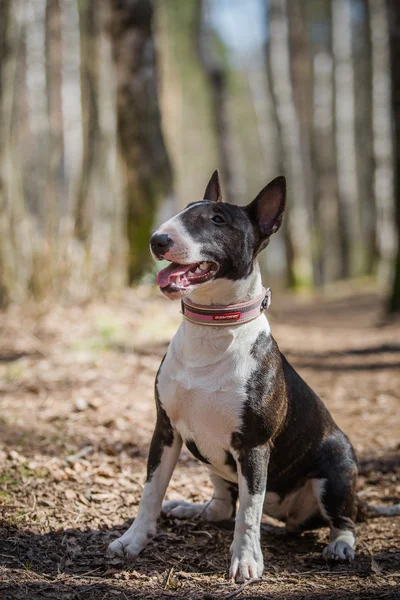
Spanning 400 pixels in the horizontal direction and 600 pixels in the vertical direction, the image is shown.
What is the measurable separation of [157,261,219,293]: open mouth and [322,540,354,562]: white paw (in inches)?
70.3

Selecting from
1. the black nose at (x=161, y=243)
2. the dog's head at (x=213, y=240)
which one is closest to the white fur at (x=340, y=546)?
the dog's head at (x=213, y=240)

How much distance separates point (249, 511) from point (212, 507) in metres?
0.88

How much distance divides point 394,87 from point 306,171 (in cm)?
1289

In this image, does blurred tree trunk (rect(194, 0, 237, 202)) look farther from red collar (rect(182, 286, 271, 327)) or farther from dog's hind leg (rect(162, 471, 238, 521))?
red collar (rect(182, 286, 271, 327))

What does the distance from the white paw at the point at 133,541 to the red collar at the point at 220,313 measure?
119cm

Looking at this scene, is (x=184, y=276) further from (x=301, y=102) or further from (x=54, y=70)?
(x=301, y=102)

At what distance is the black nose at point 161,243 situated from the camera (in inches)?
130

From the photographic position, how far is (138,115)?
1139cm

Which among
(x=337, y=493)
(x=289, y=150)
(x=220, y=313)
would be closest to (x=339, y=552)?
(x=337, y=493)

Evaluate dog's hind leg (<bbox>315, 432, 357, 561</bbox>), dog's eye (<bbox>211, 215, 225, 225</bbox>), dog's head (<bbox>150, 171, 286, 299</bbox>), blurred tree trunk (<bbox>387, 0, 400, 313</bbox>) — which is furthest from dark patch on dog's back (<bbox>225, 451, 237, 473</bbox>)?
blurred tree trunk (<bbox>387, 0, 400, 313</bbox>)

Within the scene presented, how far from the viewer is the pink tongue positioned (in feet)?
11.0

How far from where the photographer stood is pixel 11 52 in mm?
9250

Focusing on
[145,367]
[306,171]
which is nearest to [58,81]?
[306,171]

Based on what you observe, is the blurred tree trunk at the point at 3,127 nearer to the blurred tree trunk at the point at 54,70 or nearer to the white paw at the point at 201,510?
the white paw at the point at 201,510
